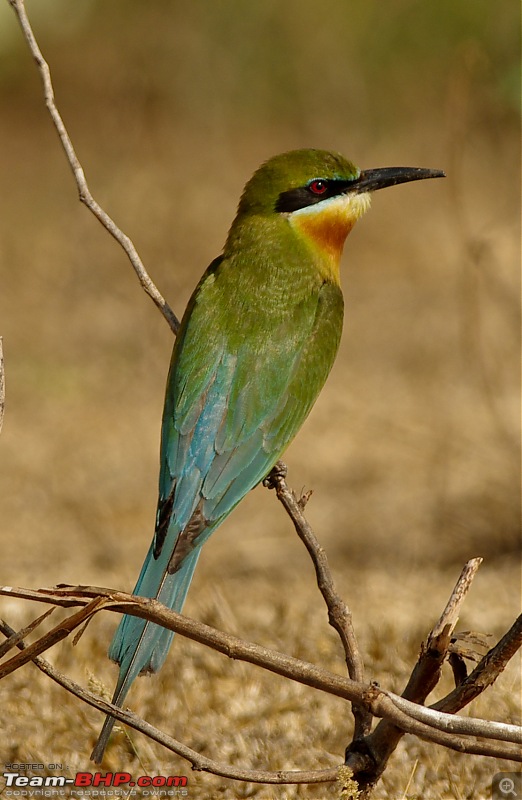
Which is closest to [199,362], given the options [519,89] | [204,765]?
[204,765]

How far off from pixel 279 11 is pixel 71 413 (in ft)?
11.6

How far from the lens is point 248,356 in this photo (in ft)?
8.28

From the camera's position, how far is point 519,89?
409 cm

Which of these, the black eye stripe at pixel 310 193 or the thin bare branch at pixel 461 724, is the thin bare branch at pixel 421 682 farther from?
the black eye stripe at pixel 310 193

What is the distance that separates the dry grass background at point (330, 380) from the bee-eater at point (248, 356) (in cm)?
45

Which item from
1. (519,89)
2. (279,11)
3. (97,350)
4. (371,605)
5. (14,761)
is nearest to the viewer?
(14,761)

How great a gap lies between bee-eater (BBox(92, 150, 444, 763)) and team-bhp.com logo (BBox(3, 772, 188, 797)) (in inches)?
13.7

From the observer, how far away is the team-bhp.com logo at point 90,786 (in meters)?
2.09

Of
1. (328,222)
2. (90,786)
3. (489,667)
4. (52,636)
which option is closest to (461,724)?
(489,667)

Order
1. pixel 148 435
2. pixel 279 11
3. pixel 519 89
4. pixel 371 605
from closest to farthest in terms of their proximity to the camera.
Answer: pixel 371 605, pixel 519 89, pixel 148 435, pixel 279 11

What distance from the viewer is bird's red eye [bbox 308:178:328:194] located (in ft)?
9.29

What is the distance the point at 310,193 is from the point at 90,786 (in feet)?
5.05

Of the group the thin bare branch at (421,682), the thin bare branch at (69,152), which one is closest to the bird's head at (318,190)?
the thin bare branch at (69,152)

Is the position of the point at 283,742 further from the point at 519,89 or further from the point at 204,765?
the point at 519,89
